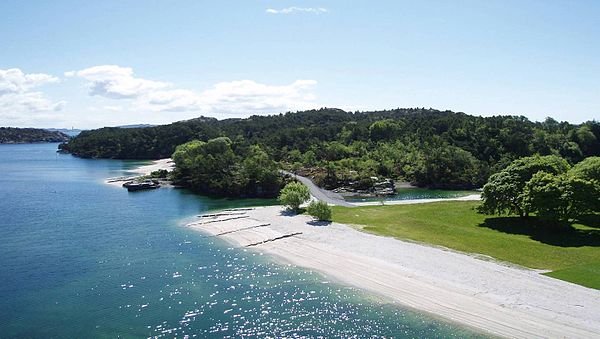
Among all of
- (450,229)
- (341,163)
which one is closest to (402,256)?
(450,229)

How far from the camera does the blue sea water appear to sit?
34406 mm

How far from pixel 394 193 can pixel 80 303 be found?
240 feet

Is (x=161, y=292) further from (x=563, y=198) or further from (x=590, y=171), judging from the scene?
(x=590, y=171)

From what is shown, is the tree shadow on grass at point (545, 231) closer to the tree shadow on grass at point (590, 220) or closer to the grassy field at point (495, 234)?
the grassy field at point (495, 234)

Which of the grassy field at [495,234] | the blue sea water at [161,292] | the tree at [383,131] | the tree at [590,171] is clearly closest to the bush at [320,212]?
the grassy field at [495,234]

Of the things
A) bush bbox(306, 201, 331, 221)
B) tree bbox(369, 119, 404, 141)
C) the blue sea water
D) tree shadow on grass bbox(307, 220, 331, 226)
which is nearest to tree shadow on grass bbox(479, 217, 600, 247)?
tree shadow on grass bbox(307, 220, 331, 226)

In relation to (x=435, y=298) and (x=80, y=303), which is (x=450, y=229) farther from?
(x=80, y=303)

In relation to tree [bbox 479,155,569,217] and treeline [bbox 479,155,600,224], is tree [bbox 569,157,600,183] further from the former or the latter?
tree [bbox 479,155,569,217]

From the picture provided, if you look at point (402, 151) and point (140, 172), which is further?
point (140, 172)

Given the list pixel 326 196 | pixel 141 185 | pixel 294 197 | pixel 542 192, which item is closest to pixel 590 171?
pixel 542 192

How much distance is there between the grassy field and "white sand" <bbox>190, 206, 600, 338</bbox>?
3.00m

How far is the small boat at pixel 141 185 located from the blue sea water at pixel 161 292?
1373 inches

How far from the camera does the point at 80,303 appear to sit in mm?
39188

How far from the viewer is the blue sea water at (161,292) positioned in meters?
34.4
